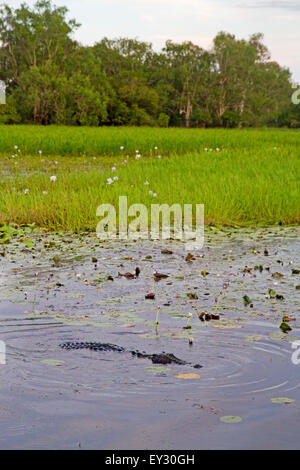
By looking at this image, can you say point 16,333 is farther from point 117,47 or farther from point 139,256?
point 117,47

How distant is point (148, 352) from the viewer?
13.9 feet

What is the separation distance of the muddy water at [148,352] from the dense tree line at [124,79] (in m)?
49.2

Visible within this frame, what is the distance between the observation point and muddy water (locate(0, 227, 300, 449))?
3.11 m

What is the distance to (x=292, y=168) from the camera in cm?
1367

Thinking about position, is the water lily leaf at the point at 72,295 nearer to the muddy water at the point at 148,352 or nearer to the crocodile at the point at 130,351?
the muddy water at the point at 148,352

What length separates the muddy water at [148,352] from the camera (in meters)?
3.11

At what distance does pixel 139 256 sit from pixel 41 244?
1604mm

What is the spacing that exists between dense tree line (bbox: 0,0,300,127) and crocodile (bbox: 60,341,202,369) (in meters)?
51.5

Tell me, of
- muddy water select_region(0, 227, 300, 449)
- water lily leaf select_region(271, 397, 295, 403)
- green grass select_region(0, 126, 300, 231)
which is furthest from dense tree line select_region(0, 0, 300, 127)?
water lily leaf select_region(271, 397, 295, 403)

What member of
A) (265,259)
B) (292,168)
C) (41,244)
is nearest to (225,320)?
(265,259)

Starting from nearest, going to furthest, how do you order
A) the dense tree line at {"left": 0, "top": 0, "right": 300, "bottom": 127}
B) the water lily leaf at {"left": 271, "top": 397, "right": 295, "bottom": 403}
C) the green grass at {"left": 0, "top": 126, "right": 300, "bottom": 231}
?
the water lily leaf at {"left": 271, "top": 397, "right": 295, "bottom": 403}, the green grass at {"left": 0, "top": 126, "right": 300, "bottom": 231}, the dense tree line at {"left": 0, "top": 0, "right": 300, "bottom": 127}

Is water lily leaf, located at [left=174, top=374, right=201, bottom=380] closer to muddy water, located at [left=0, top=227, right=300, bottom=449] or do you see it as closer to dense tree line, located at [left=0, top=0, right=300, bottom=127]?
muddy water, located at [left=0, top=227, right=300, bottom=449]

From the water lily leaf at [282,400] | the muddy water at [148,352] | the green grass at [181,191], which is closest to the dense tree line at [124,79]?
the green grass at [181,191]

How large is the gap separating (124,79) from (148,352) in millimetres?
64804
